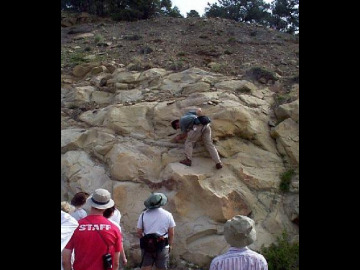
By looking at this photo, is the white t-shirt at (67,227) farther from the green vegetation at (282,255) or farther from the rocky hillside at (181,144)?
the green vegetation at (282,255)

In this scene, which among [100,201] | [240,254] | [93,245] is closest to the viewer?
[240,254]

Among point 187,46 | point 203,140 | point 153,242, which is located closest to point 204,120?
point 203,140

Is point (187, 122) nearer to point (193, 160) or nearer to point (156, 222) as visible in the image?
point (193, 160)

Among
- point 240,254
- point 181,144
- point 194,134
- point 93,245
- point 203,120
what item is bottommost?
point 181,144

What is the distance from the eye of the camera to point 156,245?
4996mm

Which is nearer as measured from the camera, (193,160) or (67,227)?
(67,227)

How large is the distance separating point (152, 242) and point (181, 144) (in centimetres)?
334

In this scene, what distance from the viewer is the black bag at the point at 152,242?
4.97 meters

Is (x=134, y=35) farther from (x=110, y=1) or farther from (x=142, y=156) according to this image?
(x=142, y=156)

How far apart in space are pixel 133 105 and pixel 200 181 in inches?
111

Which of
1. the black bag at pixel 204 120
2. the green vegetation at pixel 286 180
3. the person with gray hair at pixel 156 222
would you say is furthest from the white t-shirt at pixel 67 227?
the green vegetation at pixel 286 180

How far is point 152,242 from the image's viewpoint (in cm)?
498

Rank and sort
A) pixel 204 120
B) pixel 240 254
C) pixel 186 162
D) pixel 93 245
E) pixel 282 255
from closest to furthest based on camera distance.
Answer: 1. pixel 240 254
2. pixel 93 245
3. pixel 282 255
4. pixel 204 120
5. pixel 186 162
